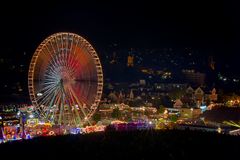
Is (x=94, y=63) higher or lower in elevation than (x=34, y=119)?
higher

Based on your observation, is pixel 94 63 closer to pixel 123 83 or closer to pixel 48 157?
pixel 48 157

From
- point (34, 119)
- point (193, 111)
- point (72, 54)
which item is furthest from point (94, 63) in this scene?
point (193, 111)

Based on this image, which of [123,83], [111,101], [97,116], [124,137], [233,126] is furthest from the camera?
[123,83]

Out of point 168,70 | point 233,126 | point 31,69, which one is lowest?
point 233,126

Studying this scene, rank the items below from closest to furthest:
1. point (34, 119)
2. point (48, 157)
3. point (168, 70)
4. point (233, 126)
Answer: point (48, 157) → point (233, 126) → point (34, 119) → point (168, 70)

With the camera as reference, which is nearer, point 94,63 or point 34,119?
point 94,63

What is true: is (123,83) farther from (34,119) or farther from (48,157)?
(48,157)
